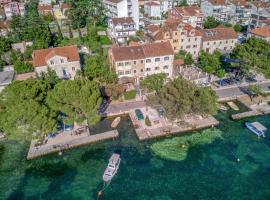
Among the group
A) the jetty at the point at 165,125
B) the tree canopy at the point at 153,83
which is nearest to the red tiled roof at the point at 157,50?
the tree canopy at the point at 153,83

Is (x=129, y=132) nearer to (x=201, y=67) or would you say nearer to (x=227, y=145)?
(x=227, y=145)

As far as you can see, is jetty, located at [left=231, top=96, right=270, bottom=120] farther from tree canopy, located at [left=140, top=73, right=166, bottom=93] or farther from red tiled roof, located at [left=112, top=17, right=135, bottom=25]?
red tiled roof, located at [left=112, top=17, right=135, bottom=25]

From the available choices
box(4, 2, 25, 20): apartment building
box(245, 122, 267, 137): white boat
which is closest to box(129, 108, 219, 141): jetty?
box(245, 122, 267, 137): white boat

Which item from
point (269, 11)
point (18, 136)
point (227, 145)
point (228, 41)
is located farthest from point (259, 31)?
point (18, 136)

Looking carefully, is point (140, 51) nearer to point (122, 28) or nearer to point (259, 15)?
point (122, 28)

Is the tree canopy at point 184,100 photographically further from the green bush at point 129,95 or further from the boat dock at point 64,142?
the boat dock at point 64,142
